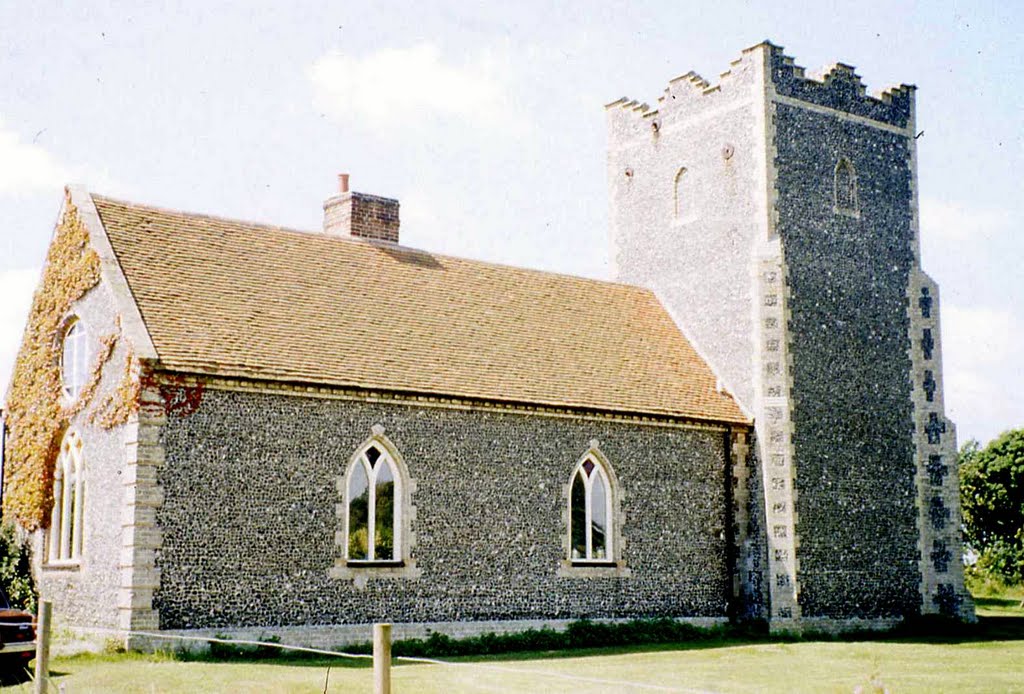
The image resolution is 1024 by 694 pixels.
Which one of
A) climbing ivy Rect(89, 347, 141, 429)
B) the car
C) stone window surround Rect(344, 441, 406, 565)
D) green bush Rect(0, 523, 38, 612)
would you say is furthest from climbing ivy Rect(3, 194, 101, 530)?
the car

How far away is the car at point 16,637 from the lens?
16.7 meters

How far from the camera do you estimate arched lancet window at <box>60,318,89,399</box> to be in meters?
22.0

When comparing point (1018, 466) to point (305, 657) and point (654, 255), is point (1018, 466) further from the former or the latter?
point (305, 657)

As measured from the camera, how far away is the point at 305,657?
19.7 metres

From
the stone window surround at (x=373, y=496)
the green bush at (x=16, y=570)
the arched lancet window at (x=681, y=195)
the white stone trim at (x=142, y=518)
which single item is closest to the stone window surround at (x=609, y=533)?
the stone window surround at (x=373, y=496)

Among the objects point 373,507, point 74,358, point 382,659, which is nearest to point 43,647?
point 382,659

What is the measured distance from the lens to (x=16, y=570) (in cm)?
2284

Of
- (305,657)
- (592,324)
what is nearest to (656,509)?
(592,324)

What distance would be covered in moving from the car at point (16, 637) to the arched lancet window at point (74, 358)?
5.61 metres

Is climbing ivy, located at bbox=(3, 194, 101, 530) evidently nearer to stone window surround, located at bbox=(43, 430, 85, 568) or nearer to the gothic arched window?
stone window surround, located at bbox=(43, 430, 85, 568)

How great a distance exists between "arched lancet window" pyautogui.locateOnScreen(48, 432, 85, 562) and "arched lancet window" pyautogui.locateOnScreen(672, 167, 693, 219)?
48.9 feet

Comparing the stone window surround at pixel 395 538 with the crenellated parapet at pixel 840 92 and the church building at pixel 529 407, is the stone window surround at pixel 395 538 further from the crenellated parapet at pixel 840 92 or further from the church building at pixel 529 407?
the crenellated parapet at pixel 840 92

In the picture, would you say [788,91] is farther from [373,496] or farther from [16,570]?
[16,570]

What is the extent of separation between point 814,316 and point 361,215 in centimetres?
1023
